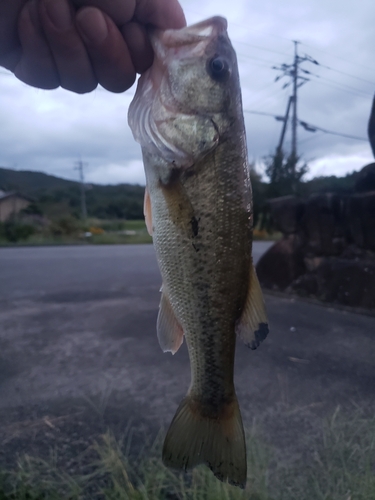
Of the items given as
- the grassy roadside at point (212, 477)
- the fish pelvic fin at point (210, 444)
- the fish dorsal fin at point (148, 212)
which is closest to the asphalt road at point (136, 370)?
the grassy roadside at point (212, 477)

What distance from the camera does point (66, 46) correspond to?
1513 millimetres

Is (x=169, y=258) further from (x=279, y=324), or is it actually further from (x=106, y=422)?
(x=279, y=324)

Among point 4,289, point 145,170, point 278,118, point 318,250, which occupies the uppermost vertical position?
point 278,118

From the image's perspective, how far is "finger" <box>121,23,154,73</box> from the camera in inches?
60.6

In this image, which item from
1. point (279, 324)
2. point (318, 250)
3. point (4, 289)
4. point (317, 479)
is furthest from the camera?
point (4, 289)

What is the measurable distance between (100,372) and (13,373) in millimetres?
822

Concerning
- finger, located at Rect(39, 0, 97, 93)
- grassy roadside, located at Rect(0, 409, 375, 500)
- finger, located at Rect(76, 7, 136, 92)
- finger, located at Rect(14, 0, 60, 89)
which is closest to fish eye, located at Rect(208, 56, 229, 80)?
finger, located at Rect(76, 7, 136, 92)

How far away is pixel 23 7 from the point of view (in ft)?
4.94

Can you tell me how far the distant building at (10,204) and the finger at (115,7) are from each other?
26808 millimetres

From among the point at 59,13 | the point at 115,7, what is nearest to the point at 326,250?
the point at 115,7

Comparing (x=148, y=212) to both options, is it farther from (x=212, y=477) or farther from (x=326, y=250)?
(x=326, y=250)

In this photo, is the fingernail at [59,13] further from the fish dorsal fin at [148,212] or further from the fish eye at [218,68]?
the fish dorsal fin at [148,212]

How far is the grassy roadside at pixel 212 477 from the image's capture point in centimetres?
224

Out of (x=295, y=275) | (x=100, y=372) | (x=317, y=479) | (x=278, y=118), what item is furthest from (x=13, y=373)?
(x=278, y=118)
